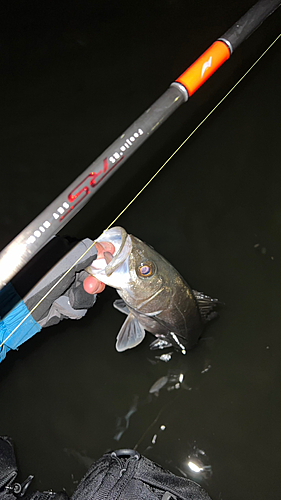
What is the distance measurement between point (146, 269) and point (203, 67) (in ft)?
2.79

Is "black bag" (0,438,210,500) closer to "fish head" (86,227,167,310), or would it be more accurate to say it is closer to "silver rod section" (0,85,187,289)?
"fish head" (86,227,167,310)

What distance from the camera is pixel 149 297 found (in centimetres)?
175

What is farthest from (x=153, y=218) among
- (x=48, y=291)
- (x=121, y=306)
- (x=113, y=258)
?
(x=48, y=291)

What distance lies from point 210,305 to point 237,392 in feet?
1.67

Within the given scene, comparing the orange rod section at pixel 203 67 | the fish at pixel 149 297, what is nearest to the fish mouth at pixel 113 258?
the fish at pixel 149 297

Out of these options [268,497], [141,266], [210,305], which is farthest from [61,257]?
[268,497]

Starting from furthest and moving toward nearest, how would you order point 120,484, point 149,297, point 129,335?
point 129,335 < point 149,297 < point 120,484

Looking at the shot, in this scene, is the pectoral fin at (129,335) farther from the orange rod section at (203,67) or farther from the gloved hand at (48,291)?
the orange rod section at (203,67)

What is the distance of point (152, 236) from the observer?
7.23ft

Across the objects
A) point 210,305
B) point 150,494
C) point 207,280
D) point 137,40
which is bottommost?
point 150,494

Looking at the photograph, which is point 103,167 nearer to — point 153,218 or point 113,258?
point 113,258

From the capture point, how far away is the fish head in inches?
63.2

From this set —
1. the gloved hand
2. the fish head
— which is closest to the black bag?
the gloved hand

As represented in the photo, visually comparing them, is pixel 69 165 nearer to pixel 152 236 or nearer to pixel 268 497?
pixel 152 236
